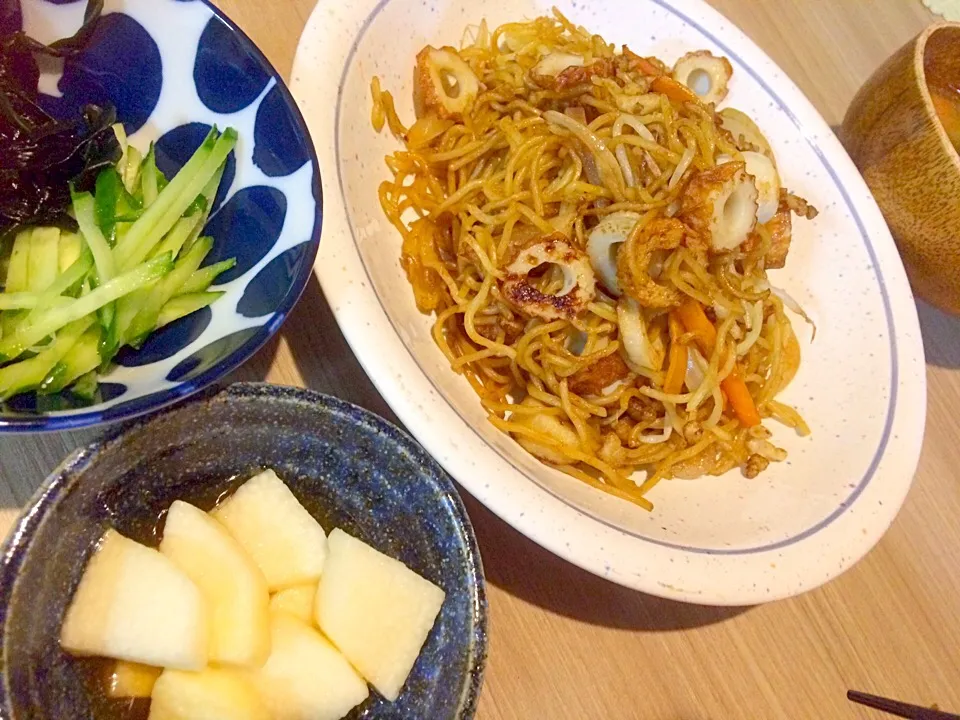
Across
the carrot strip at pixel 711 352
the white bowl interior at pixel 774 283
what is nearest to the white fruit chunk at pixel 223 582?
the white bowl interior at pixel 774 283

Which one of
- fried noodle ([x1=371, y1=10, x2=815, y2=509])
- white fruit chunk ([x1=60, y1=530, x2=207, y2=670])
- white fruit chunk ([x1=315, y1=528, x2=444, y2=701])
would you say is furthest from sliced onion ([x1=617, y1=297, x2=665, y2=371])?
white fruit chunk ([x1=60, y1=530, x2=207, y2=670])

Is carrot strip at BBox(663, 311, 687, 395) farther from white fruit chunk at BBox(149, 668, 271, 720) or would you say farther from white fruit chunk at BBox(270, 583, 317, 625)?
white fruit chunk at BBox(149, 668, 271, 720)

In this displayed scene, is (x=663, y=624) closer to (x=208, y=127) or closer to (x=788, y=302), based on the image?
(x=788, y=302)

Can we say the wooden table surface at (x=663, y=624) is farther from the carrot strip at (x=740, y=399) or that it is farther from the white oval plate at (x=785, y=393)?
the carrot strip at (x=740, y=399)

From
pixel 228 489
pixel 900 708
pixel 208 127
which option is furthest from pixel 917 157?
pixel 228 489

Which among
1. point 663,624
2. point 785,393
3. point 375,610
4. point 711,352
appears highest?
point 711,352
